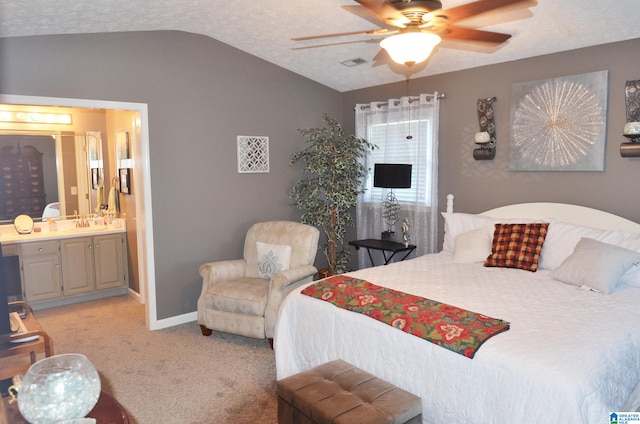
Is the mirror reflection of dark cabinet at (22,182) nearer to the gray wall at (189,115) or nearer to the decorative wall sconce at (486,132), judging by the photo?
the gray wall at (189,115)

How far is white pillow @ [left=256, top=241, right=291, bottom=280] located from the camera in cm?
411

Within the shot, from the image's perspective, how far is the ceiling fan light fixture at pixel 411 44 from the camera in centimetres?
223

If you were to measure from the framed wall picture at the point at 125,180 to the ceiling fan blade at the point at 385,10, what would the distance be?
3761 millimetres

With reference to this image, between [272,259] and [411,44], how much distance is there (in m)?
2.44

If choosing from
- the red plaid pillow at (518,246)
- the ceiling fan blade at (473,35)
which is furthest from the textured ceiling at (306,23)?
the red plaid pillow at (518,246)

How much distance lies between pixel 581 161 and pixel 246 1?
289cm

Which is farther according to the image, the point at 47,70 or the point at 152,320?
the point at 152,320

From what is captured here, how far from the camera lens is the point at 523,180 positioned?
13.1 ft

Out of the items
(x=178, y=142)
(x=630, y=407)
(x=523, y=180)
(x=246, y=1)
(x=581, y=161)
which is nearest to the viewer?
(x=630, y=407)

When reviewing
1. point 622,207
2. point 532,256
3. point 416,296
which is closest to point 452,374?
point 416,296

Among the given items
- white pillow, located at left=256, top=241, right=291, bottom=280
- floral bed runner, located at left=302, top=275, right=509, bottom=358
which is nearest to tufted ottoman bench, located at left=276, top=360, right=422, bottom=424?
floral bed runner, located at left=302, top=275, right=509, bottom=358

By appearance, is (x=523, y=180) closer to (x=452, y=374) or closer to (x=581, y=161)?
(x=581, y=161)

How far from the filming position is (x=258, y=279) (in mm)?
4152
